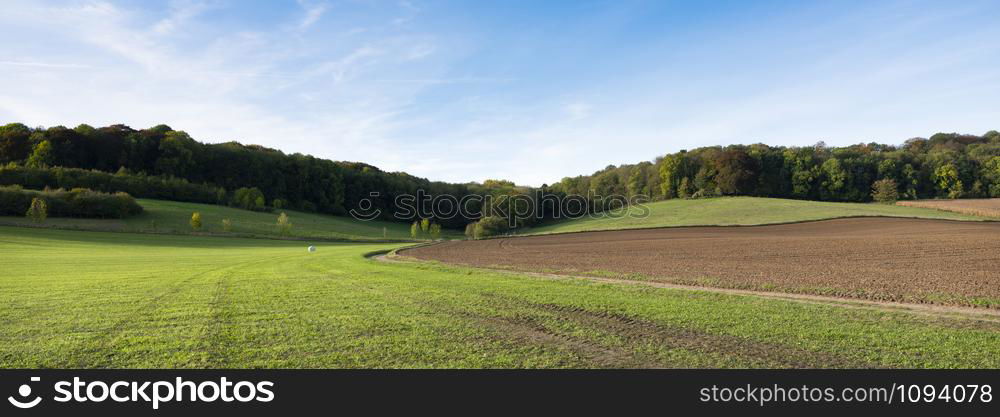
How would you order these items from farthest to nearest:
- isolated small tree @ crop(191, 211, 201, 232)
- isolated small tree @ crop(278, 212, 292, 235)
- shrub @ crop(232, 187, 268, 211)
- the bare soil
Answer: shrub @ crop(232, 187, 268, 211), isolated small tree @ crop(278, 212, 292, 235), isolated small tree @ crop(191, 211, 201, 232), the bare soil

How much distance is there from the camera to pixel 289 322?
11.1m

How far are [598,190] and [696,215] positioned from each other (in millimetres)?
49148

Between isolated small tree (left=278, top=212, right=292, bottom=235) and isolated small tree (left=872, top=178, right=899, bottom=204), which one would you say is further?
isolated small tree (left=872, top=178, right=899, bottom=204)

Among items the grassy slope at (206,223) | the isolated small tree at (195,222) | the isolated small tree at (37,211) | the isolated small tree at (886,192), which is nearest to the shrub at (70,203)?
the grassy slope at (206,223)

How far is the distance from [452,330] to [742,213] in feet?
246

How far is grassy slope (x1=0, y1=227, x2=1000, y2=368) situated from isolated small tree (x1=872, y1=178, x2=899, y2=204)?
3566 inches

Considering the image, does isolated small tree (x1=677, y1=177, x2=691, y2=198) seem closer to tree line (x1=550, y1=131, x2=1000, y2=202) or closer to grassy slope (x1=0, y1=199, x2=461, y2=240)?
tree line (x1=550, y1=131, x2=1000, y2=202)

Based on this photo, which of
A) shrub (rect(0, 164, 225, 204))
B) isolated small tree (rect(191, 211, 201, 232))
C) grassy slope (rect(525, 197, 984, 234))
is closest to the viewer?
grassy slope (rect(525, 197, 984, 234))

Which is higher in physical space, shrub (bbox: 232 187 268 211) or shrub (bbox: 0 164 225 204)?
shrub (bbox: 0 164 225 204)

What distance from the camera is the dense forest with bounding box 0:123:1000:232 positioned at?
293 feet

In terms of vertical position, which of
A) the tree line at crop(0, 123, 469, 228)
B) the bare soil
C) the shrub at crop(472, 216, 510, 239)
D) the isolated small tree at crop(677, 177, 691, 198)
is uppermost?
the tree line at crop(0, 123, 469, 228)

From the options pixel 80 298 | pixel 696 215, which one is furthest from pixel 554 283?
pixel 696 215

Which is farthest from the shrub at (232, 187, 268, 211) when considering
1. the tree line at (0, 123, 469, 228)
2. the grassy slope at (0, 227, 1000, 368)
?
the grassy slope at (0, 227, 1000, 368)

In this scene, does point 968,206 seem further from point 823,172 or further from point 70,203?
point 70,203
